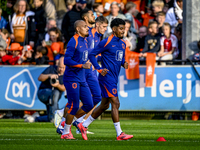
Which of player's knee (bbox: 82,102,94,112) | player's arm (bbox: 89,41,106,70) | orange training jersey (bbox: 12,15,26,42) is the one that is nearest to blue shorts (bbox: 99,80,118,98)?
player's arm (bbox: 89,41,106,70)

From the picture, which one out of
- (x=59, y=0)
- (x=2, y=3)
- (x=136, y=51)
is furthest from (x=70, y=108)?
(x=2, y=3)

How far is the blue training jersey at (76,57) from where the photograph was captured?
7.97 m

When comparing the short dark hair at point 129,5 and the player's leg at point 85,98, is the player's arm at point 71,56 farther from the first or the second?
the short dark hair at point 129,5

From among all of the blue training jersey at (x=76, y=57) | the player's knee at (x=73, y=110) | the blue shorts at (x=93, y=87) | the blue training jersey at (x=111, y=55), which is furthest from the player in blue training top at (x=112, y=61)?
the blue shorts at (x=93, y=87)

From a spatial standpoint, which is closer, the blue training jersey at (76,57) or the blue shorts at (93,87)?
the blue training jersey at (76,57)

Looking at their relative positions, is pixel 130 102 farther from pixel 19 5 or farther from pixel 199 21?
pixel 19 5

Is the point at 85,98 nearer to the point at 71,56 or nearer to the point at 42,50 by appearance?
the point at 71,56

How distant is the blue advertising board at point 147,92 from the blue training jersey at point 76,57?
5828 mm

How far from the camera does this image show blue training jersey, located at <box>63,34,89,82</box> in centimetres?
797

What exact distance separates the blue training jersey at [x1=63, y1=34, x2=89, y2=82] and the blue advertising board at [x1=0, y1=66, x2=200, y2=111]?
583 cm

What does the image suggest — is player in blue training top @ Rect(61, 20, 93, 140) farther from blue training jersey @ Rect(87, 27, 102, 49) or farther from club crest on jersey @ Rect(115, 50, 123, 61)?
blue training jersey @ Rect(87, 27, 102, 49)

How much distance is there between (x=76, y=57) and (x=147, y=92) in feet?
19.9

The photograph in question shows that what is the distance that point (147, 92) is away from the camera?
545 inches

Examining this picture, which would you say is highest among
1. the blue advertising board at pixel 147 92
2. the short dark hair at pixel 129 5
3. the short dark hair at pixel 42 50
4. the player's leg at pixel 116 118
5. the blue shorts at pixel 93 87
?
the short dark hair at pixel 129 5
